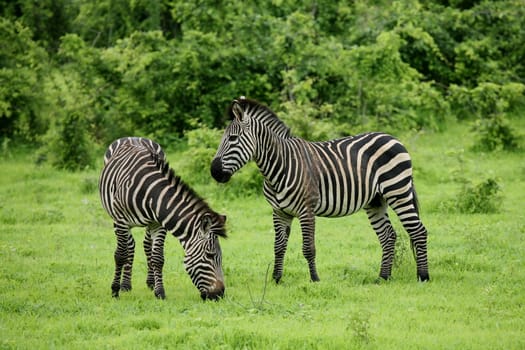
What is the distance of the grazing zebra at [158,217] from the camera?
8.67 meters

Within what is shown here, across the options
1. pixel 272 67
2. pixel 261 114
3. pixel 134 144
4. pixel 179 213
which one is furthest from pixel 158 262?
pixel 272 67

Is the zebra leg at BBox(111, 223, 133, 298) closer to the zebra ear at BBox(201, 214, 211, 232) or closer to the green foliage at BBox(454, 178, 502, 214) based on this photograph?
the zebra ear at BBox(201, 214, 211, 232)

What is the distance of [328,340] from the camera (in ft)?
23.6

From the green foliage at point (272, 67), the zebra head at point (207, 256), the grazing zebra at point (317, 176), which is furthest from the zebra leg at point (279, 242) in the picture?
the green foliage at point (272, 67)

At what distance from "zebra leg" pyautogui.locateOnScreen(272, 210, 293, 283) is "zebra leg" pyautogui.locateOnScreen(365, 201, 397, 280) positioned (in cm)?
124

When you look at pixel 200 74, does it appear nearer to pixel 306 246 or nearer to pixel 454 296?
pixel 306 246

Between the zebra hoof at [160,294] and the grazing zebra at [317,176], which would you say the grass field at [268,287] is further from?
the grazing zebra at [317,176]

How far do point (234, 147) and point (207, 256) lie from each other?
1687mm

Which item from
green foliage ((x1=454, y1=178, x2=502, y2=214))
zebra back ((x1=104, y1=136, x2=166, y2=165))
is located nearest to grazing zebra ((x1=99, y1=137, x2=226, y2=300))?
zebra back ((x1=104, y1=136, x2=166, y2=165))

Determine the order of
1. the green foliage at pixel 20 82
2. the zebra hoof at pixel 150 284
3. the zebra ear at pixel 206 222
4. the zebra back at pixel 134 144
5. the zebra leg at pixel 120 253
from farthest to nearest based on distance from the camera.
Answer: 1. the green foliage at pixel 20 82
2. the zebra back at pixel 134 144
3. the zebra hoof at pixel 150 284
4. the zebra leg at pixel 120 253
5. the zebra ear at pixel 206 222

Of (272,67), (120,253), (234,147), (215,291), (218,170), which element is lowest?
(215,291)

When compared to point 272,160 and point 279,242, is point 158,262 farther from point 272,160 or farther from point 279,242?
point 272,160

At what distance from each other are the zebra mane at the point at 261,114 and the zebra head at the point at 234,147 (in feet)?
0.21

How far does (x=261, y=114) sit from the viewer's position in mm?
10078
